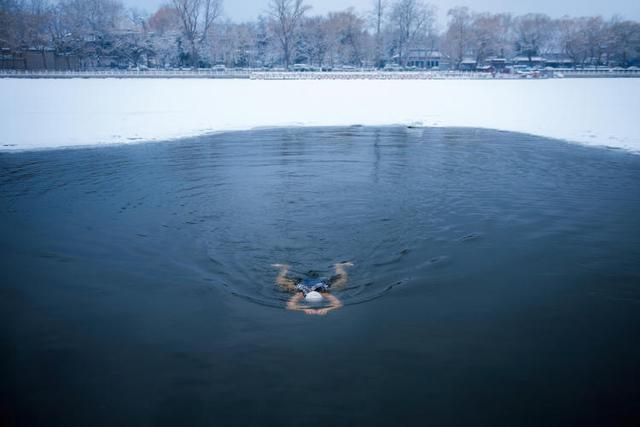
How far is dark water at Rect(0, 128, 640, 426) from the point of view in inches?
154

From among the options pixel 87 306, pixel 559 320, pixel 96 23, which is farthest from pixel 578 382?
pixel 96 23

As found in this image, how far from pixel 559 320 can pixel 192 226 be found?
5.57m

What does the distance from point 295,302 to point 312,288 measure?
0.98ft

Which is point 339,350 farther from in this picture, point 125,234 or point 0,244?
point 0,244

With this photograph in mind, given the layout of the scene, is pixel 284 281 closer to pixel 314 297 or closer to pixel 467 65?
pixel 314 297

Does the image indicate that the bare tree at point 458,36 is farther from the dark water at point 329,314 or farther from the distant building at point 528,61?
the dark water at point 329,314

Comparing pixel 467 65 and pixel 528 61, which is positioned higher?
pixel 528 61

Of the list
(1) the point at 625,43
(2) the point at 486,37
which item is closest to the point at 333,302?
(2) the point at 486,37

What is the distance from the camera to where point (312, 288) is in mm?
5523

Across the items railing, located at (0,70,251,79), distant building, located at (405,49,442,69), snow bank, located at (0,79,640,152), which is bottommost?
snow bank, located at (0,79,640,152)

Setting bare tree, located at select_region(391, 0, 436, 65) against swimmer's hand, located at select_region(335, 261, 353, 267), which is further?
bare tree, located at select_region(391, 0, 436, 65)

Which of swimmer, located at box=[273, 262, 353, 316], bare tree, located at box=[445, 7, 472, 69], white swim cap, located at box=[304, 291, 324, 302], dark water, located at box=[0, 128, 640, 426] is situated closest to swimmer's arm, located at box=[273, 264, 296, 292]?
swimmer, located at box=[273, 262, 353, 316]

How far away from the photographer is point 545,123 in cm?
1962

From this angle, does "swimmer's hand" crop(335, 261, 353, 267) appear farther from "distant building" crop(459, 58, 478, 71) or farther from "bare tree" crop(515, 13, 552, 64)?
"bare tree" crop(515, 13, 552, 64)
